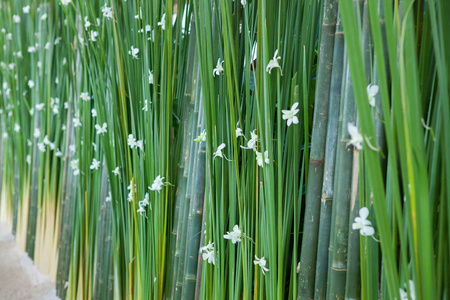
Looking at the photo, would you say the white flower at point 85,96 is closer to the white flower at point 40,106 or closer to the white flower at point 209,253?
the white flower at point 40,106

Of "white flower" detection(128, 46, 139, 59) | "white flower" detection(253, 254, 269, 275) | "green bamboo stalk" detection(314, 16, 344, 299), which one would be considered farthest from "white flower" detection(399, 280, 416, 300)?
"white flower" detection(128, 46, 139, 59)

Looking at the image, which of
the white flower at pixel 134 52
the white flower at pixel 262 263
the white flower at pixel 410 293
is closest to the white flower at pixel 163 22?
the white flower at pixel 134 52

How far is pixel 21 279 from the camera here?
224cm

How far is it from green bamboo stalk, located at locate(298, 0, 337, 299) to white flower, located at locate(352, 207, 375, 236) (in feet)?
0.55

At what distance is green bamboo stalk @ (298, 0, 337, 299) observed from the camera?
0.88m

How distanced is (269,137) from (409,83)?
0.35m

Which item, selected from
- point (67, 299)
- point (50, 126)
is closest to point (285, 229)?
point (67, 299)

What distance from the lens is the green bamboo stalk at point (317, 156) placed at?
878mm

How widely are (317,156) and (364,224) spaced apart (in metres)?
0.20

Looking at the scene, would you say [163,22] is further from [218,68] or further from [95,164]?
[95,164]

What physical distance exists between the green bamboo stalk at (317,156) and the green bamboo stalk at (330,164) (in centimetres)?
2

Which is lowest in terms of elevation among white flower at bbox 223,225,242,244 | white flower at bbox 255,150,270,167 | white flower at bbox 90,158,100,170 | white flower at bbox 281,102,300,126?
white flower at bbox 223,225,242,244

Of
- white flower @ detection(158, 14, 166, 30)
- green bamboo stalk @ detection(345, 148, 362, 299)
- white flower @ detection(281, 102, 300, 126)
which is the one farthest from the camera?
white flower @ detection(158, 14, 166, 30)

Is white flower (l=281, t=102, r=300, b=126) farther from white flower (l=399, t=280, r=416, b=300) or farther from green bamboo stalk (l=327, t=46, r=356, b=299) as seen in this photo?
white flower (l=399, t=280, r=416, b=300)
